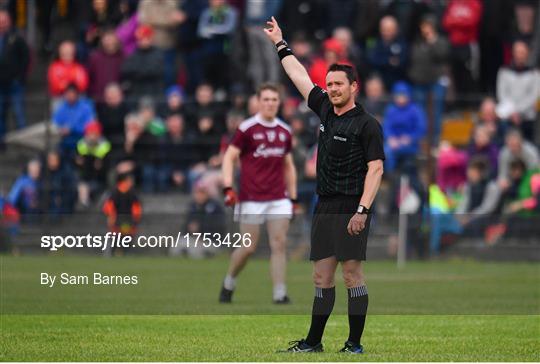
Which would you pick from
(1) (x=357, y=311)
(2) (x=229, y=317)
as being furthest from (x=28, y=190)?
(1) (x=357, y=311)

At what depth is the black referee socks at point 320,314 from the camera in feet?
39.0

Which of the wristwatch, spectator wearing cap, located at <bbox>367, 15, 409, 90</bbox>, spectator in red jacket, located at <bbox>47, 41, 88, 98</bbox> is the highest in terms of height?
spectator wearing cap, located at <bbox>367, 15, 409, 90</bbox>

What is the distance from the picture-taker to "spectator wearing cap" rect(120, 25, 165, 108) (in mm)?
26234

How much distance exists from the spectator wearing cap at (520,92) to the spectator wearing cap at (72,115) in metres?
6.98

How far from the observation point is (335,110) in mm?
11969

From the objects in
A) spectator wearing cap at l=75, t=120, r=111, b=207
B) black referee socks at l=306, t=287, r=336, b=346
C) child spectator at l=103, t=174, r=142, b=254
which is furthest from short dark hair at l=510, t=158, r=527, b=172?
black referee socks at l=306, t=287, r=336, b=346

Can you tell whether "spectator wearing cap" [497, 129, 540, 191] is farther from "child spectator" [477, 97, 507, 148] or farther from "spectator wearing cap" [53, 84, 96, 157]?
"spectator wearing cap" [53, 84, 96, 157]

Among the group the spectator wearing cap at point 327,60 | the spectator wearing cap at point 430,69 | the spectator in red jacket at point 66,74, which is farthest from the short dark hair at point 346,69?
the spectator in red jacket at point 66,74

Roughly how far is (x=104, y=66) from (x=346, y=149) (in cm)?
1526

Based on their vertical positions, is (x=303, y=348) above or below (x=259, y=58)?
below

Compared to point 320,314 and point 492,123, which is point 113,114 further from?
point 320,314

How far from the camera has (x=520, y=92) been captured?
25094 millimetres

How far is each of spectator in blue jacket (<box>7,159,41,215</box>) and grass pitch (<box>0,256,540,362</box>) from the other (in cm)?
501

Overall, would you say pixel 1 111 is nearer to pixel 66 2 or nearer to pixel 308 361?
pixel 66 2
